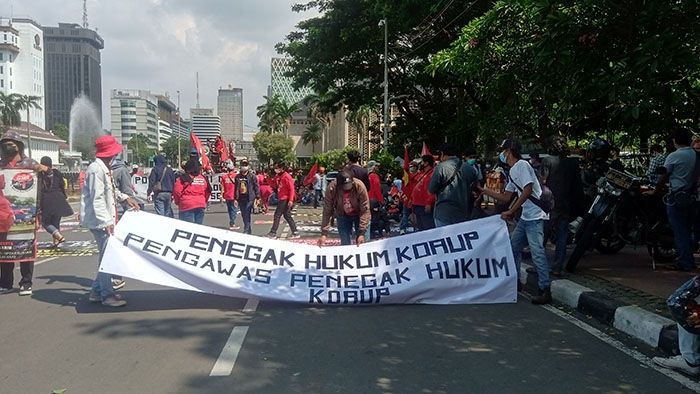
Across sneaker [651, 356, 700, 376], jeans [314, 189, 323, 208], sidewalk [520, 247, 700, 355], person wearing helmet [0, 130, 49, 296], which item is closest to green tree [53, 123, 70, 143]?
jeans [314, 189, 323, 208]

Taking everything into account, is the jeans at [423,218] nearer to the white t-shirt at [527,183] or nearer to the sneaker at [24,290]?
the white t-shirt at [527,183]

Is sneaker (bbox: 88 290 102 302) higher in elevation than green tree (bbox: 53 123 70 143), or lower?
lower

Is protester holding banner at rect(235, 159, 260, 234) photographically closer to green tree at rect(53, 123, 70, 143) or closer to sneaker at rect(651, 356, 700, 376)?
sneaker at rect(651, 356, 700, 376)

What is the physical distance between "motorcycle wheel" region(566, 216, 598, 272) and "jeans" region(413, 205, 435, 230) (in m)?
2.84

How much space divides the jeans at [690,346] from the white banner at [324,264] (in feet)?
8.05

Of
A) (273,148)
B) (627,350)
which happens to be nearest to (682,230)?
(627,350)

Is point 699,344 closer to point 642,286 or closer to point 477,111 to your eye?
point 642,286

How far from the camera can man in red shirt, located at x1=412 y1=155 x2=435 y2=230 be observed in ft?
34.1

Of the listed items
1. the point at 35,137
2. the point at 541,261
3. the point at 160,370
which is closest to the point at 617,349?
the point at 541,261

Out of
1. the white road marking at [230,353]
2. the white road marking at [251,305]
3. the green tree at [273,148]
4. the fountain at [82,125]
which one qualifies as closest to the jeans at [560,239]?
the white road marking at [251,305]

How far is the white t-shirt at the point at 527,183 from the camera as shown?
6812mm

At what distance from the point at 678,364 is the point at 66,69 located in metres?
165

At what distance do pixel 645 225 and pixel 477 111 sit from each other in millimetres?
10430

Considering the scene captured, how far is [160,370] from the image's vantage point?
4609 millimetres
